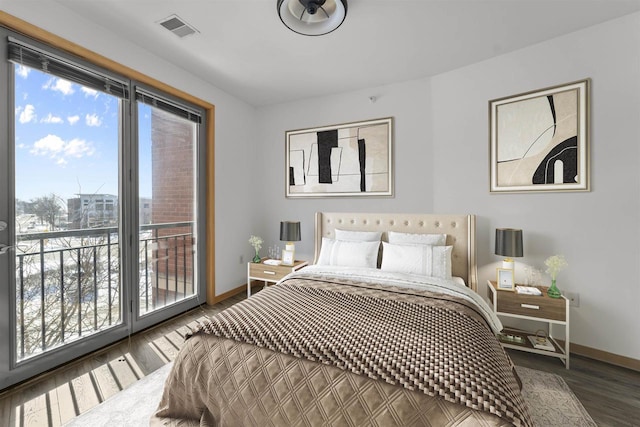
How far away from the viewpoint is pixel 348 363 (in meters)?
1.21

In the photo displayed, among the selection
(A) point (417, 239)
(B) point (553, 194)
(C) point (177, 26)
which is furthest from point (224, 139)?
(B) point (553, 194)

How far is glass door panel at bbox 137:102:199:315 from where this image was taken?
2734mm

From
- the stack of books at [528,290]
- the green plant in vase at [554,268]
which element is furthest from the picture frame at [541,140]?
the stack of books at [528,290]

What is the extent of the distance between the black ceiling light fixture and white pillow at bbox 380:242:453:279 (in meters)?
2.05

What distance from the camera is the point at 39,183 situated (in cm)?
202

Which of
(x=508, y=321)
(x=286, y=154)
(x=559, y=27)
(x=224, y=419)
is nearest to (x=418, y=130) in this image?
(x=559, y=27)

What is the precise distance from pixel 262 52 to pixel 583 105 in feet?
9.46

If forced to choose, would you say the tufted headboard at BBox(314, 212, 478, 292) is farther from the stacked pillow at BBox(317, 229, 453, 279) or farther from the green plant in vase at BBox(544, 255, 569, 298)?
the green plant in vase at BBox(544, 255, 569, 298)

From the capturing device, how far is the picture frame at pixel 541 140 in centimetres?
228

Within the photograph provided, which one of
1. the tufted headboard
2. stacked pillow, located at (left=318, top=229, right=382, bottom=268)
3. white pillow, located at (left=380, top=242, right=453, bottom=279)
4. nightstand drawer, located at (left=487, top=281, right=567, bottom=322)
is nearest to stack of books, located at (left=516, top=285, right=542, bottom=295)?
nightstand drawer, located at (left=487, top=281, right=567, bottom=322)

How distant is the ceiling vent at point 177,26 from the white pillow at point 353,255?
2.43 m

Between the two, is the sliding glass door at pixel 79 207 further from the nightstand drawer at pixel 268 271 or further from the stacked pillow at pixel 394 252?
the stacked pillow at pixel 394 252

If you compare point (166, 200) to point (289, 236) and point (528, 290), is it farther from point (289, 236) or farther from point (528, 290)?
point (528, 290)

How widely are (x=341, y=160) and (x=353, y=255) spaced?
4.31 ft
